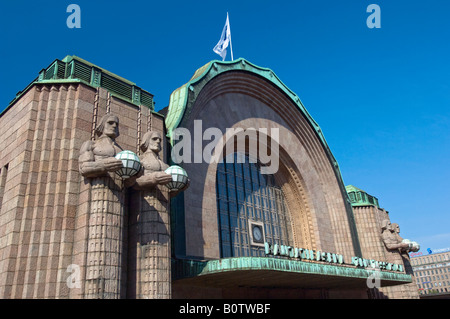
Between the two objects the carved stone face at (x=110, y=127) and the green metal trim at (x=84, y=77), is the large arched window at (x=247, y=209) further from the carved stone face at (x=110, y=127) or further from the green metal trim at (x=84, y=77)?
the carved stone face at (x=110, y=127)

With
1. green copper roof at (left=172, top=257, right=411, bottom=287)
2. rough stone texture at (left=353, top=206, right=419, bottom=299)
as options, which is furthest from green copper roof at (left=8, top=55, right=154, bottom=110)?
rough stone texture at (left=353, top=206, right=419, bottom=299)

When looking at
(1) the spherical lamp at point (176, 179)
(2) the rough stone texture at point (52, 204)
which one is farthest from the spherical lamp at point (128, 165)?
(1) the spherical lamp at point (176, 179)

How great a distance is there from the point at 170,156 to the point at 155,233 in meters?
5.23

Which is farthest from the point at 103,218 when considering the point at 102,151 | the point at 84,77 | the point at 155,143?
the point at 84,77

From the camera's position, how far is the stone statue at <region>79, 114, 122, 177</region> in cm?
1362

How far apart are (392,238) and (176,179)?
24.7 meters

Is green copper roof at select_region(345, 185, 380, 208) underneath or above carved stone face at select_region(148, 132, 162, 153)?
above

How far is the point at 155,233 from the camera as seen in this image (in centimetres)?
1506

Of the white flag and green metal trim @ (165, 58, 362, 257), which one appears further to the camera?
the white flag

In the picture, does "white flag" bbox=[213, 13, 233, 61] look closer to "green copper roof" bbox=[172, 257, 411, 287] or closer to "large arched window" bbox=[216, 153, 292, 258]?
"large arched window" bbox=[216, 153, 292, 258]

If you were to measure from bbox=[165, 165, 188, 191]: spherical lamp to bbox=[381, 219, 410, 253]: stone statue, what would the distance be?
23.8 meters

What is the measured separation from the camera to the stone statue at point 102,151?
1362 cm

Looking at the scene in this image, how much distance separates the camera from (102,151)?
1446cm
